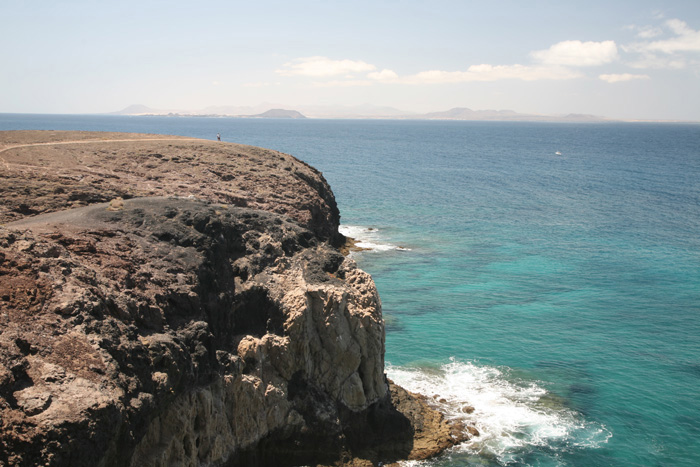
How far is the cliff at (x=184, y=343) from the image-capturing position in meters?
12.8

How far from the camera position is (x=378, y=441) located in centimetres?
2203

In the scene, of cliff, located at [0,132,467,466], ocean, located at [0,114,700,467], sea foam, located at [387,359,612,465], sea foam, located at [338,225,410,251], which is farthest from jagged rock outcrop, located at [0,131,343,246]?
sea foam, located at [387,359,612,465]

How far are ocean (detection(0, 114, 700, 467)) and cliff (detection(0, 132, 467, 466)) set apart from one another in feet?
13.7

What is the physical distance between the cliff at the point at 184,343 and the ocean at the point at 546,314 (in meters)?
4.17

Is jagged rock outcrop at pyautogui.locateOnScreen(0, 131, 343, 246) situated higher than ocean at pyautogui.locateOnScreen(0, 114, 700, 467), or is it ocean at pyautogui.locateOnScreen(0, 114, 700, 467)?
jagged rock outcrop at pyautogui.locateOnScreen(0, 131, 343, 246)

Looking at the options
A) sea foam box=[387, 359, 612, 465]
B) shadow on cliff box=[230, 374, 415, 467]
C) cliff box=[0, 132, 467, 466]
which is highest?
cliff box=[0, 132, 467, 466]

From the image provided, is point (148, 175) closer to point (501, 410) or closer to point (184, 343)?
point (184, 343)

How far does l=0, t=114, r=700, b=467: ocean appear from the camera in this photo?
23938mm

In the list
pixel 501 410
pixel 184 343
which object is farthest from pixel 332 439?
pixel 501 410

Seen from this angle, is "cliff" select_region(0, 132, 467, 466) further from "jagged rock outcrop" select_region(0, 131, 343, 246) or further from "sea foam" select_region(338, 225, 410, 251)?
"sea foam" select_region(338, 225, 410, 251)

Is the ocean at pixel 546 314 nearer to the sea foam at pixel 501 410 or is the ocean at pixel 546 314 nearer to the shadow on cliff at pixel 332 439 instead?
the sea foam at pixel 501 410

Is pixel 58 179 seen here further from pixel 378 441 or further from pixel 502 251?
pixel 502 251

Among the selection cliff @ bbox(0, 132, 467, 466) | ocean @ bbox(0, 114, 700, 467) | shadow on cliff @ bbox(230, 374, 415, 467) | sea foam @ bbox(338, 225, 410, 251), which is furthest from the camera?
sea foam @ bbox(338, 225, 410, 251)

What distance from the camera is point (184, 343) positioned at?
17422mm
